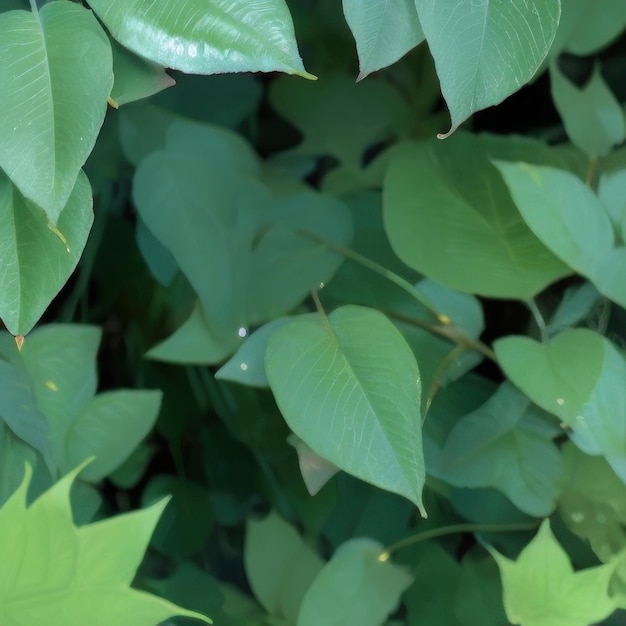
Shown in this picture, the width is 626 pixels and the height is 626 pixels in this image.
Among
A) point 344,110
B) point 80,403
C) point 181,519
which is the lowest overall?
point 181,519

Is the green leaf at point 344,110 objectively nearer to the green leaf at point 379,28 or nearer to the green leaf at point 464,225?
the green leaf at point 464,225

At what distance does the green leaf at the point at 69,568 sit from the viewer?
11.9 inches

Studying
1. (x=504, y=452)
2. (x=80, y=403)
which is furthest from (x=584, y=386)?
(x=80, y=403)

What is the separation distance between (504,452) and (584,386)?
0.06 m

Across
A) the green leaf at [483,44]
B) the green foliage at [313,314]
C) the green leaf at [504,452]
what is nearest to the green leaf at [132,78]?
the green foliage at [313,314]

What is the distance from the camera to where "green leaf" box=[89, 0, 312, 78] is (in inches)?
11.5

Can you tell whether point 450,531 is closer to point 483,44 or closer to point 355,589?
point 355,589

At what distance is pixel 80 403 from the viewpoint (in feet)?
1.34

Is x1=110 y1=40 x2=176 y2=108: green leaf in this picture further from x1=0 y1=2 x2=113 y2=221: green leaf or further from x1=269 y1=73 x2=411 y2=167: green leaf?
x1=269 y1=73 x2=411 y2=167: green leaf

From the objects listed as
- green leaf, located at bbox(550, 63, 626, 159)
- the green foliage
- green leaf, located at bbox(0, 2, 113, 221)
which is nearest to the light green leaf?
the green foliage

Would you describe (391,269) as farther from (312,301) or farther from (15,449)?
(15,449)

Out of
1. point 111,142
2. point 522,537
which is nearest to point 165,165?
point 111,142

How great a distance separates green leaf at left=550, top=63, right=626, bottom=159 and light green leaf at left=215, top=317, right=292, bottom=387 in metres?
0.23

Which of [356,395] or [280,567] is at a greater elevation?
[356,395]
